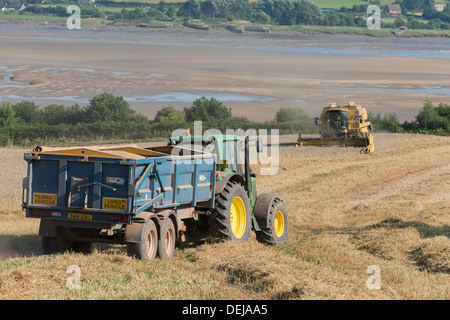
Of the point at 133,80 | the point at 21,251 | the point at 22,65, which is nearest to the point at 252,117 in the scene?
the point at 133,80

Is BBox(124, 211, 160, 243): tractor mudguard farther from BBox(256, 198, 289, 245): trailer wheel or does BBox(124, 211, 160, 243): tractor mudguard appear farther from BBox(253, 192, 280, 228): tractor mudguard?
BBox(256, 198, 289, 245): trailer wheel

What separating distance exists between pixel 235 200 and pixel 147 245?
284cm

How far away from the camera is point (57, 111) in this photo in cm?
7175

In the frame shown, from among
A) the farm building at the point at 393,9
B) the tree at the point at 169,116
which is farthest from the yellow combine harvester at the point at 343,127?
the farm building at the point at 393,9

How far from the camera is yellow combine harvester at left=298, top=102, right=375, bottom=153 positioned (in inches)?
1754

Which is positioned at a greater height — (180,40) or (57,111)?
(180,40)

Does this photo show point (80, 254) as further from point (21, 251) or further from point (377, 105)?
point (377, 105)

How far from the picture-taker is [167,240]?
548 inches

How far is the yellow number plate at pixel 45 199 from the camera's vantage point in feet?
42.8

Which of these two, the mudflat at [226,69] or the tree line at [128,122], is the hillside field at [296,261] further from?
the mudflat at [226,69]

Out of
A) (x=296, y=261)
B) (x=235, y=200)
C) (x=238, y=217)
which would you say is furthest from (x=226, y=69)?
(x=296, y=261)

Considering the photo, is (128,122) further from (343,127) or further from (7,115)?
(343,127)

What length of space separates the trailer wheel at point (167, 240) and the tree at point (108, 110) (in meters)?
58.4
